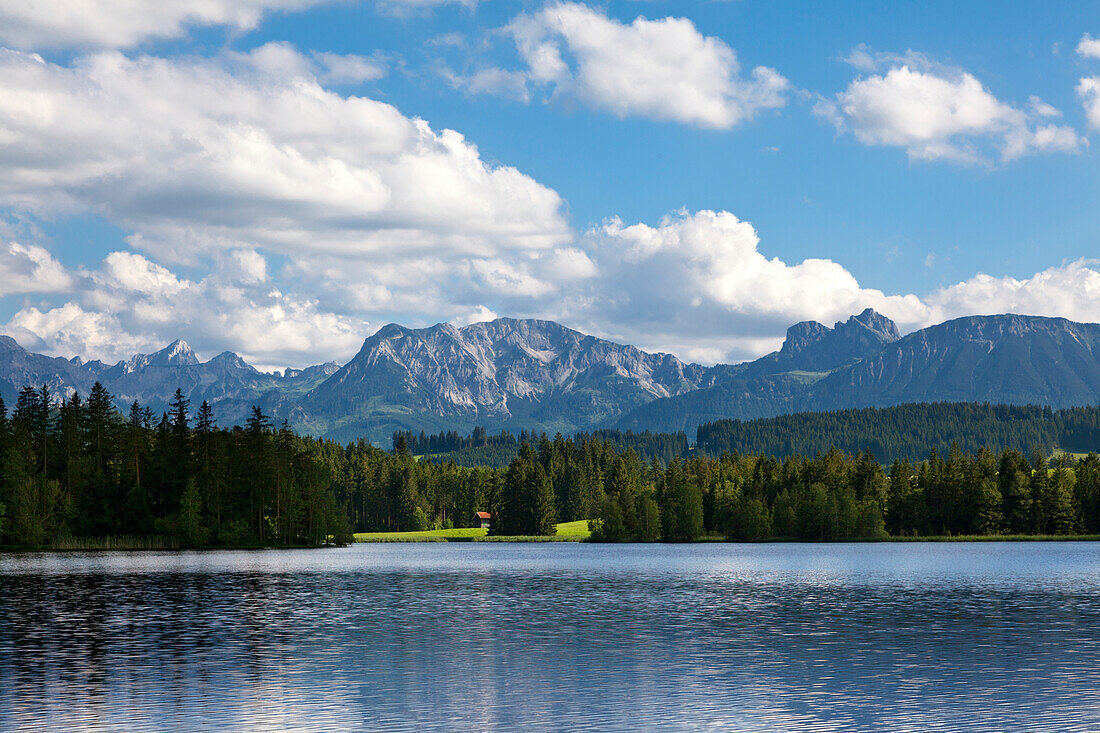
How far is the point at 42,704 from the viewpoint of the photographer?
1395 inches

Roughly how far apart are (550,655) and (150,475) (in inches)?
6162

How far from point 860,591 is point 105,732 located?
229ft

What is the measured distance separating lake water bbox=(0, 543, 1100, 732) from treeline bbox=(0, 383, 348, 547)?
8301 cm

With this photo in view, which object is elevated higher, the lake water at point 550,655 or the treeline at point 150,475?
the treeline at point 150,475

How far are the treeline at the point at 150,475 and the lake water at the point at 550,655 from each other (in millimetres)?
83008

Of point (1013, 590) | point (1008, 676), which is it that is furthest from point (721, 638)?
point (1013, 590)

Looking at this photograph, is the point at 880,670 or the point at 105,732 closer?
the point at 105,732

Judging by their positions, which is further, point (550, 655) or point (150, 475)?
point (150, 475)

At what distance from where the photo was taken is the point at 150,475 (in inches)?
7303

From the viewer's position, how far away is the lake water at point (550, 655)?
33469 mm

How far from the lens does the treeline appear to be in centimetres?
17988

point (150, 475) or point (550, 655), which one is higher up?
point (150, 475)

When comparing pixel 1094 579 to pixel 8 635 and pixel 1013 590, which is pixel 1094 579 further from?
pixel 8 635

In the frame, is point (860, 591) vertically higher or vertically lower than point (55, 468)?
lower
